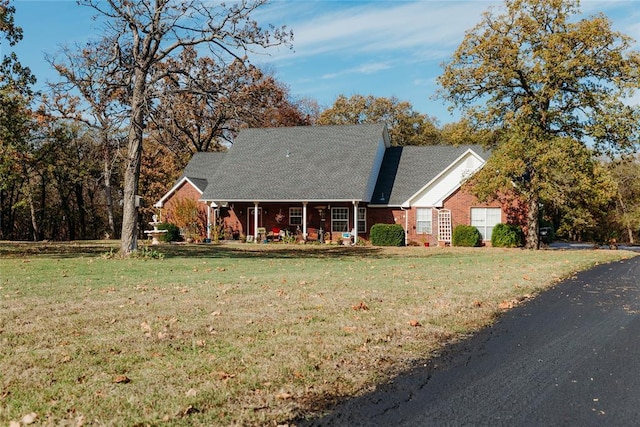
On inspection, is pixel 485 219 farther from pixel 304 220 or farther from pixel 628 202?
pixel 628 202

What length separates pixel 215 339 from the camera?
6523 millimetres

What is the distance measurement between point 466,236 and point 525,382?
24.5m

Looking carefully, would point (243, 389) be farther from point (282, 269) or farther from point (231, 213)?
point (231, 213)

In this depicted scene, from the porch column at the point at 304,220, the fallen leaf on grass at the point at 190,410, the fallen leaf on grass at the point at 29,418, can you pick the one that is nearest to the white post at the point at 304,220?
the porch column at the point at 304,220

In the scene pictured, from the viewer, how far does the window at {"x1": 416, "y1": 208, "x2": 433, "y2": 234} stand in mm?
30891

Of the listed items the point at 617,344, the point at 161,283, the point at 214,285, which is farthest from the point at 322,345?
the point at 161,283

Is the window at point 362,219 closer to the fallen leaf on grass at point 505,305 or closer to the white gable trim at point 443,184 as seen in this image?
the white gable trim at point 443,184

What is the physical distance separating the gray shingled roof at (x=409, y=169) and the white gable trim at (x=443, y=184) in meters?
0.63

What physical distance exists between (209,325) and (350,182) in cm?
2460

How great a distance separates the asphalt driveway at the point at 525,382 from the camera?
4.33 metres

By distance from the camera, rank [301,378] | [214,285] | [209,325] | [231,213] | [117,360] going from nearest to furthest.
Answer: [301,378]
[117,360]
[209,325]
[214,285]
[231,213]

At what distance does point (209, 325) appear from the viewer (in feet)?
23.9

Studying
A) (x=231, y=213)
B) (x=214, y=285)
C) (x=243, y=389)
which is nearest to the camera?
(x=243, y=389)

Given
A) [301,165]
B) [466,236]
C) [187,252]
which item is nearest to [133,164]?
[187,252]
